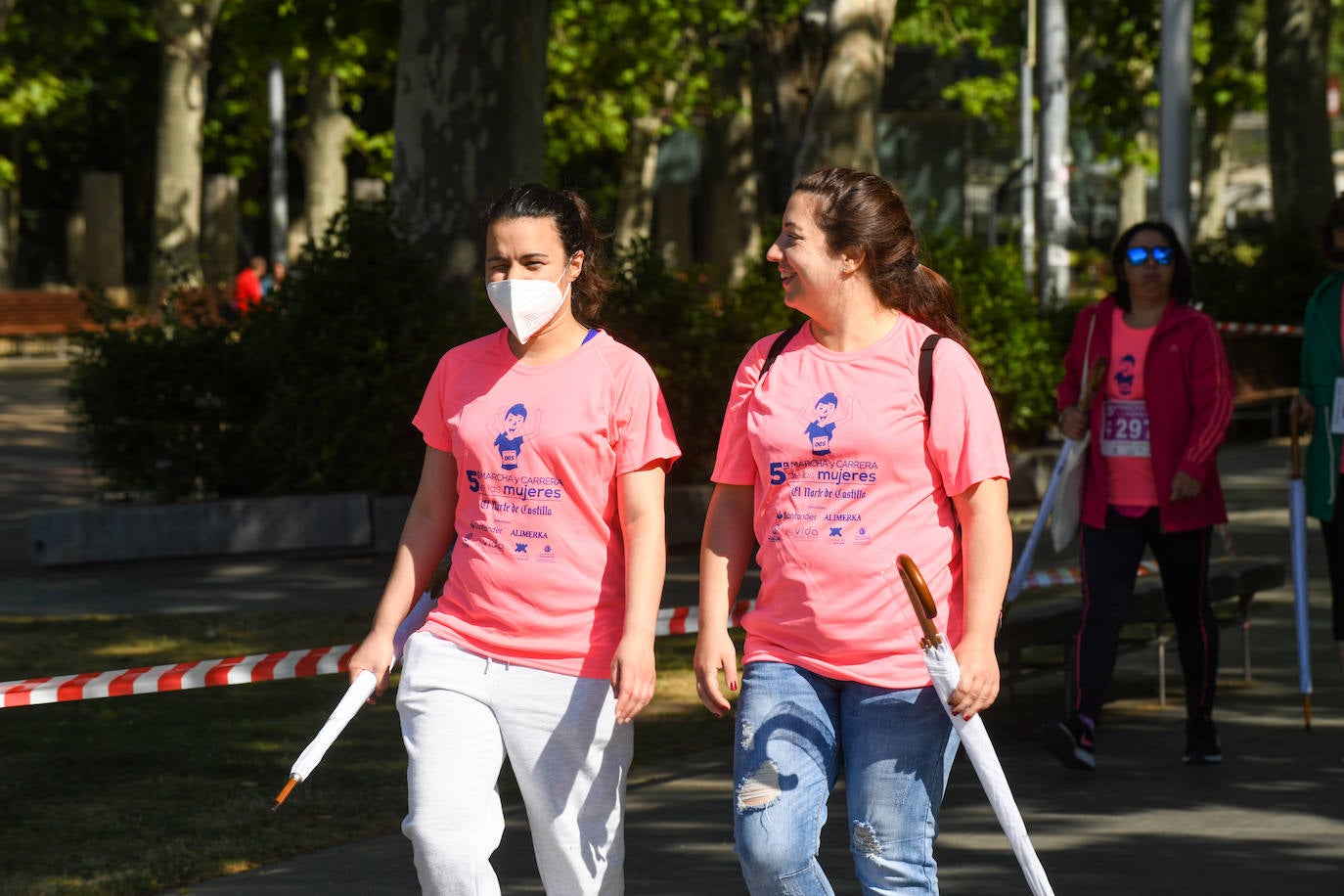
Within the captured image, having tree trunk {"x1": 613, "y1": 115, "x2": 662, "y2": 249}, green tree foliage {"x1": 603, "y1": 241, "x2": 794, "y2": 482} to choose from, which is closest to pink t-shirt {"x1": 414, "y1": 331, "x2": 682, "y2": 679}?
green tree foliage {"x1": 603, "y1": 241, "x2": 794, "y2": 482}

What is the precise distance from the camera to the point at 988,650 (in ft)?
11.3

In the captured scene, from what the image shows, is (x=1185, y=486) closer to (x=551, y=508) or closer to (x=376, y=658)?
(x=551, y=508)

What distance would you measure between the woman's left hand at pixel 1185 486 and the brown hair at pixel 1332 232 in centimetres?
95

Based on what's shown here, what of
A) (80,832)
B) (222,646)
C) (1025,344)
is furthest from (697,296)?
(80,832)

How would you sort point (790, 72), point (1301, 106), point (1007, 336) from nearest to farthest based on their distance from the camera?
1. point (1007, 336)
2. point (790, 72)
3. point (1301, 106)

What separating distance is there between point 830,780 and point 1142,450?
9.86 ft

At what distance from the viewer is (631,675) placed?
142 inches

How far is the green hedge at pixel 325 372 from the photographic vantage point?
37.9 feet

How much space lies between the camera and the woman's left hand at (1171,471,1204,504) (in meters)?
6.01

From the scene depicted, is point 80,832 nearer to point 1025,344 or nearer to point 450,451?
point 450,451

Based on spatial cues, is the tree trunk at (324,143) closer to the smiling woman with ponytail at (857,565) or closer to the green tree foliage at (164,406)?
the green tree foliage at (164,406)

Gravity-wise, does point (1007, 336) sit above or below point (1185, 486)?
above

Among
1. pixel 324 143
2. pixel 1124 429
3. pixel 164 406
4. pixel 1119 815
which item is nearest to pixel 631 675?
pixel 1119 815

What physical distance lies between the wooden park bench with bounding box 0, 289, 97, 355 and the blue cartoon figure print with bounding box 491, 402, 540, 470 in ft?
103
